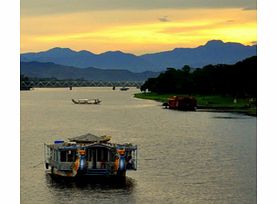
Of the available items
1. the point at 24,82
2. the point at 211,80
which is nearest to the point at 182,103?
the point at 211,80

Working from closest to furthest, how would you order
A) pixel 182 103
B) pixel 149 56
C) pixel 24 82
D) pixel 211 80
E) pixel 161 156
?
pixel 149 56, pixel 161 156, pixel 24 82, pixel 211 80, pixel 182 103

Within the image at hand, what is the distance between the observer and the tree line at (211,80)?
33.8 ft

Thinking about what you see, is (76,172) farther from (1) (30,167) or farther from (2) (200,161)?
(2) (200,161)

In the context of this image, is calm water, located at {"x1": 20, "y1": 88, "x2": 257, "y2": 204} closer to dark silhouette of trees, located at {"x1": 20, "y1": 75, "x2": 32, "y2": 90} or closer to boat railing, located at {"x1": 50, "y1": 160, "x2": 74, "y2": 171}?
boat railing, located at {"x1": 50, "y1": 160, "x2": 74, "y2": 171}

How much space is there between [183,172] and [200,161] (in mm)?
892

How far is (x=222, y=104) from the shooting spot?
1425 centimetres

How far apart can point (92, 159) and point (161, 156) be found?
6.10ft

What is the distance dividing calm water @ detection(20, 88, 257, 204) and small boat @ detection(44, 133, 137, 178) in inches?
5.4

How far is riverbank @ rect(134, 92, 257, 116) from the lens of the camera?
13079mm

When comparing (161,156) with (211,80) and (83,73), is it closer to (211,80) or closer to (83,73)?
(83,73)

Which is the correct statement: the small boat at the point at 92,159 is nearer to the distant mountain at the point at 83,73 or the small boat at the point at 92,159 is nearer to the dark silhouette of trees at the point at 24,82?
the distant mountain at the point at 83,73

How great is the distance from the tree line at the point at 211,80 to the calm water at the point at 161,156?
742 mm

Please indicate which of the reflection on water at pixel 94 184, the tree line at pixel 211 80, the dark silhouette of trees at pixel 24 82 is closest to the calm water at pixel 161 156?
the reflection on water at pixel 94 184
